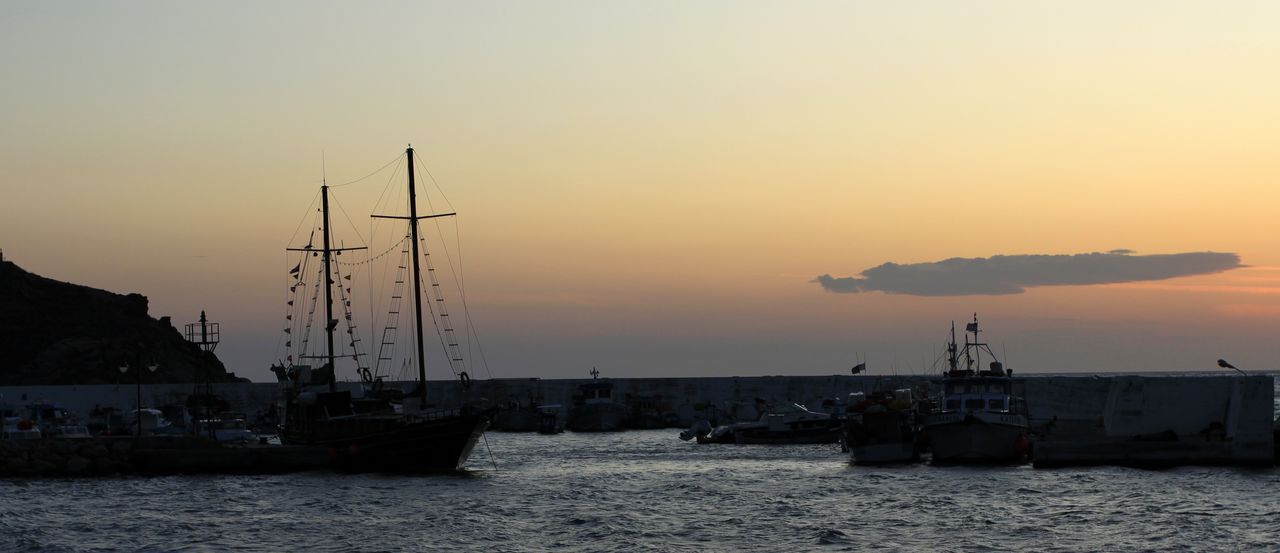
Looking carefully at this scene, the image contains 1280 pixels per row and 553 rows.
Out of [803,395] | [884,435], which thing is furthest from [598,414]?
[884,435]

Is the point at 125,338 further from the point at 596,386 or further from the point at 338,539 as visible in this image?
the point at 338,539

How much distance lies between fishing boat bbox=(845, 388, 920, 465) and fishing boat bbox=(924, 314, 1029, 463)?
4.80 ft

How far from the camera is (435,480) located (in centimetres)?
6319

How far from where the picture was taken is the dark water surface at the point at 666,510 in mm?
42281

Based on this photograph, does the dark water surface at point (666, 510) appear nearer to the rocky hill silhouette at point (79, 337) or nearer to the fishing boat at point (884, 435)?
the fishing boat at point (884, 435)

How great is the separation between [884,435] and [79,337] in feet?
403

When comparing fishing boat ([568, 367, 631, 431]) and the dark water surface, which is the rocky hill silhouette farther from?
the dark water surface

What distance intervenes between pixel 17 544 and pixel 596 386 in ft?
306

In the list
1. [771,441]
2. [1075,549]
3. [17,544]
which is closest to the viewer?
[1075,549]

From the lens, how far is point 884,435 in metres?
69.4

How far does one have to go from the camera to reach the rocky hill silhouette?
15738cm

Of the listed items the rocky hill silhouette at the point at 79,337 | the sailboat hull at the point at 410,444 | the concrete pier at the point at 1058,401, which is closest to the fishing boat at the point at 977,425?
the concrete pier at the point at 1058,401

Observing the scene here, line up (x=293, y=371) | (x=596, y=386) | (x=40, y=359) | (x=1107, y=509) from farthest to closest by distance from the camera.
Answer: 1. (x=40, y=359)
2. (x=596, y=386)
3. (x=293, y=371)
4. (x=1107, y=509)

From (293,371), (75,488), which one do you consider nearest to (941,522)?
(75,488)
